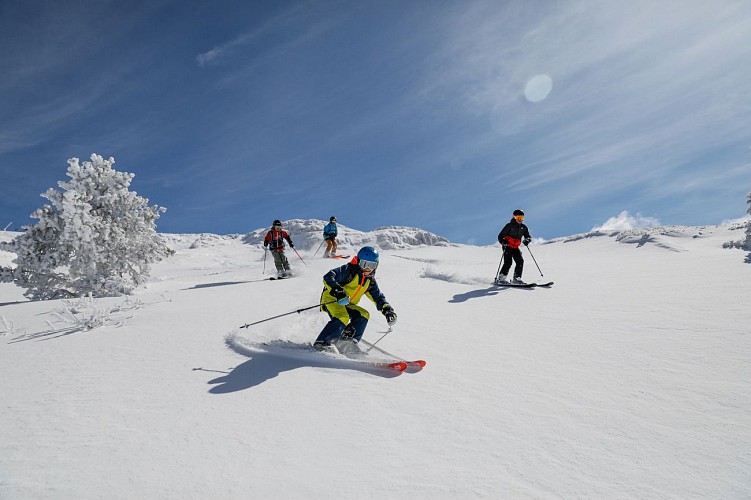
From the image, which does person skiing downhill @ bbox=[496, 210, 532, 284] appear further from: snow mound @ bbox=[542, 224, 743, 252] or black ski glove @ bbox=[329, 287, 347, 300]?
snow mound @ bbox=[542, 224, 743, 252]

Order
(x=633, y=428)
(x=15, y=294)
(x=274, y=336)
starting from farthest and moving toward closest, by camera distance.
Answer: (x=15, y=294) → (x=274, y=336) → (x=633, y=428)

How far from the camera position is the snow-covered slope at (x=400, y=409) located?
2342mm

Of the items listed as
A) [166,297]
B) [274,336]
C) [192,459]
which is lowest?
[192,459]

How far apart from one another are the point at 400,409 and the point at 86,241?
41.7 ft

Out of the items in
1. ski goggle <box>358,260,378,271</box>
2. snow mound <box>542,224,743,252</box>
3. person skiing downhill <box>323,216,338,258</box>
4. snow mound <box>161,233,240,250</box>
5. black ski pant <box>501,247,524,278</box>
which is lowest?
ski goggle <box>358,260,378,271</box>

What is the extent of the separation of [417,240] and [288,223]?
2850cm

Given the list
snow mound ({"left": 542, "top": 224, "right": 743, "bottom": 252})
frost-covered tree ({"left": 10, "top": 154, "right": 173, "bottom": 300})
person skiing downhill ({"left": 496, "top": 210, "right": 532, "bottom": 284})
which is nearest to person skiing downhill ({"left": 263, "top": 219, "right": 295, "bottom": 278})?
frost-covered tree ({"left": 10, "top": 154, "right": 173, "bottom": 300})

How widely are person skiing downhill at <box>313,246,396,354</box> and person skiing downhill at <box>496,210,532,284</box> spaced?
575cm

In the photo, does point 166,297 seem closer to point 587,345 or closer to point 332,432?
point 332,432

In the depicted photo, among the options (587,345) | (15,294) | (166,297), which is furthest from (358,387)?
(15,294)

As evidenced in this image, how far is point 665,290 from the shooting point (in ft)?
23.7

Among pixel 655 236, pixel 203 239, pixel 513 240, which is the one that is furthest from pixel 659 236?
pixel 203 239

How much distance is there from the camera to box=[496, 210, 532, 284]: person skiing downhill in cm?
1033

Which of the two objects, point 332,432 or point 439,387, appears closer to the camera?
→ point 332,432
